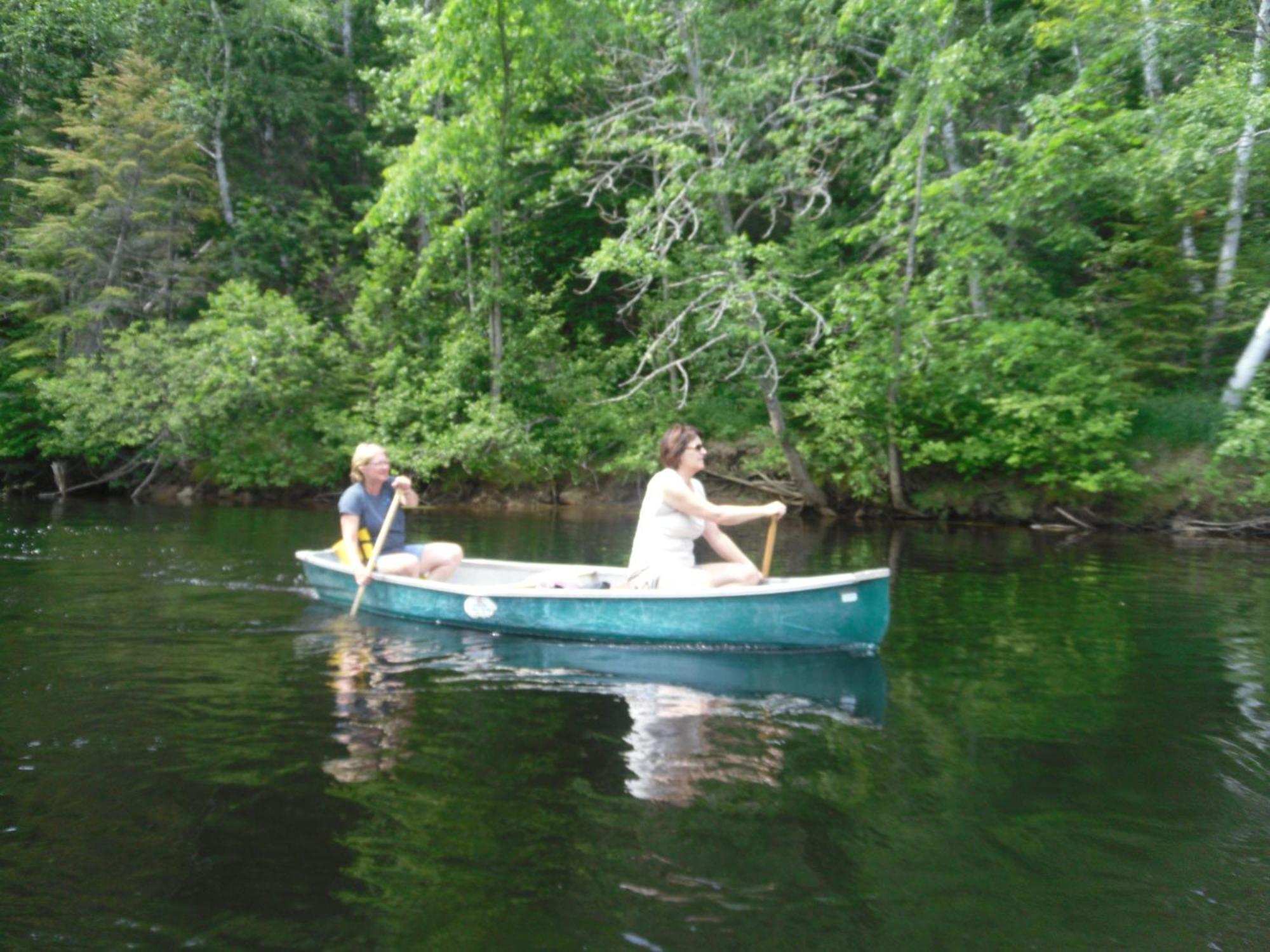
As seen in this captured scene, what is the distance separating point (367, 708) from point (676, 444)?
2.51 m

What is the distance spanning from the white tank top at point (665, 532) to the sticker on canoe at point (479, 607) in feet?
3.53

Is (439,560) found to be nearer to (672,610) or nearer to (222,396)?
(672,610)

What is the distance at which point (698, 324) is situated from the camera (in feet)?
52.8

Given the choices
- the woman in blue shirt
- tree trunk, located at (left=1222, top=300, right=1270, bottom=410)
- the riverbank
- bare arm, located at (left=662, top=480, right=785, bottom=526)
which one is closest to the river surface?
the woman in blue shirt

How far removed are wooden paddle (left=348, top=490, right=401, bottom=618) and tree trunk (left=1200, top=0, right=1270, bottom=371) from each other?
11903 millimetres

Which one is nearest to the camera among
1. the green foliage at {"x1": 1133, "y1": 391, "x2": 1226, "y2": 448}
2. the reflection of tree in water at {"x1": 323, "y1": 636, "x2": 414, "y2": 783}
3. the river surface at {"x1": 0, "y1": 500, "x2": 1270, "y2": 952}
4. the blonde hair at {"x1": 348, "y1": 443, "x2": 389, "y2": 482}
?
the river surface at {"x1": 0, "y1": 500, "x2": 1270, "y2": 952}

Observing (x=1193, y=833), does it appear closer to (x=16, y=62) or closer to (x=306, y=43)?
(x=306, y=43)

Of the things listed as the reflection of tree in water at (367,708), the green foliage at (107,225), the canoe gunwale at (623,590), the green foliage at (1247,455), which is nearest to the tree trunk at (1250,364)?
the green foliage at (1247,455)

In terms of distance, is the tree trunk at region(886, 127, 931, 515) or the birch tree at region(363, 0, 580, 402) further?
the birch tree at region(363, 0, 580, 402)

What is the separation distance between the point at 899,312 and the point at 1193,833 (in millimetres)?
13020

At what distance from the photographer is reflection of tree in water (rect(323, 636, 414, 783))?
4168mm

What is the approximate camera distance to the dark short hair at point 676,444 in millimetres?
6430

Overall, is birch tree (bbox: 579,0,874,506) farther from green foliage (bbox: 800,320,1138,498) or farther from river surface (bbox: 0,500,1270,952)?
river surface (bbox: 0,500,1270,952)

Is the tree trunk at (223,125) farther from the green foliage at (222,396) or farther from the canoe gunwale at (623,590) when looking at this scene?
the canoe gunwale at (623,590)
